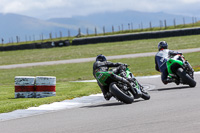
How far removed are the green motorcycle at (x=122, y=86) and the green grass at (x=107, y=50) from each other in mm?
29258

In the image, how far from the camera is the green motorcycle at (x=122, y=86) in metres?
11.8

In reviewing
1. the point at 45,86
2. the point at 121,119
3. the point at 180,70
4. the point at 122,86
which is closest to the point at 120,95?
the point at 122,86

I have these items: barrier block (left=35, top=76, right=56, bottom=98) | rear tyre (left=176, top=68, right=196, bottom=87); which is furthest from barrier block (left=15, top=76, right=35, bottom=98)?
rear tyre (left=176, top=68, right=196, bottom=87)

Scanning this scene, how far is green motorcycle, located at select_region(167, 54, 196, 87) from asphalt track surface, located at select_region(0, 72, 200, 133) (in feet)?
10.1

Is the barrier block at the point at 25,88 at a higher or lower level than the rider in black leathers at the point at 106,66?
lower

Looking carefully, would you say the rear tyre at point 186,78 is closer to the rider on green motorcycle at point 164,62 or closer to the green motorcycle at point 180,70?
the green motorcycle at point 180,70

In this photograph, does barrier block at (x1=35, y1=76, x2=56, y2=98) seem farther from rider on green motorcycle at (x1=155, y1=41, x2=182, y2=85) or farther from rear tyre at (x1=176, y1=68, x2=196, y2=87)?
rear tyre at (x1=176, y1=68, x2=196, y2=87)

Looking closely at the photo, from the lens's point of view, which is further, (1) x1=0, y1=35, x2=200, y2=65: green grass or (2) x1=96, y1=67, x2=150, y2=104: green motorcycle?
(1) x1=0, y1=35, x2=200, y2=65: green grass

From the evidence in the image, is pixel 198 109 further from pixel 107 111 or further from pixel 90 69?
pixel 90 69

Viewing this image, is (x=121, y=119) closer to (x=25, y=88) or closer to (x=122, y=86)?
(x=122, y=86)

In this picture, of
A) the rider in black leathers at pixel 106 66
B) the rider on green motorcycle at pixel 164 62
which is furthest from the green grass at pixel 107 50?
the rider in black leathers at pixel 106 66

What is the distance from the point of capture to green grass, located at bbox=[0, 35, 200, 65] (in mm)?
42878

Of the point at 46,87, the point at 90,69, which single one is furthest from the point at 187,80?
the point at 90,69

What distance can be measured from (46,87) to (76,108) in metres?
4.23
